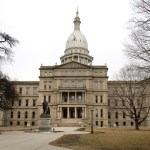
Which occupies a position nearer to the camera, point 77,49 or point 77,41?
point 77,49

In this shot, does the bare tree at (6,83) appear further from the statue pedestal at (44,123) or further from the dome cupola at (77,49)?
the dome cupola at (77,49)

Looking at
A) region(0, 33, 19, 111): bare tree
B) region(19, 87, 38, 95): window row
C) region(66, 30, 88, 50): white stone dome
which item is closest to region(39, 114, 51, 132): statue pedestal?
region(0, 33, 19, 111): bare tree

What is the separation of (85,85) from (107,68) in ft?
30.9

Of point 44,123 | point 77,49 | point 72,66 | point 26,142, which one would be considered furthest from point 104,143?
point 77,49

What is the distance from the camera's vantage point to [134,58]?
20984 millimetres

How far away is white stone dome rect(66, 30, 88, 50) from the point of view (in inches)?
4583

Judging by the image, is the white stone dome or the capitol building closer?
the capitol building

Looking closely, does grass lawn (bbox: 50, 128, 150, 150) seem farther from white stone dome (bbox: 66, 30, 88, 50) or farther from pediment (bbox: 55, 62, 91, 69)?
white stone dome (bbox: 66, 30, 88, 50)

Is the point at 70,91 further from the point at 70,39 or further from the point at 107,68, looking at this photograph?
the point at 70,39

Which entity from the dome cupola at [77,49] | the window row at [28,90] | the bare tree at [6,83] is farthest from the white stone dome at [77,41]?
the bare tree at [6,83]

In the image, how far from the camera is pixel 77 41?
385 feet

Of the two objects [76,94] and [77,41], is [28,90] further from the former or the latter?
[77,41]

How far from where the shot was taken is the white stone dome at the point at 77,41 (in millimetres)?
116412

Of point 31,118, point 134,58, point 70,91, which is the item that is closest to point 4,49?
point 134,58
